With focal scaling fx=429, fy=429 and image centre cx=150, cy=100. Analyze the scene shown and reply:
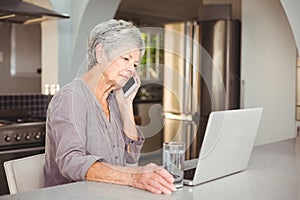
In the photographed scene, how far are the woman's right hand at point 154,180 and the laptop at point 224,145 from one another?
0.11 m

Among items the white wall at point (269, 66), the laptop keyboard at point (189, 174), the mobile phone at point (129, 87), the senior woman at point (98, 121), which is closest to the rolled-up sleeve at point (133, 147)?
the senior woman at point (98, 121)

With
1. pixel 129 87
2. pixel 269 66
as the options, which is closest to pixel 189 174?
pixel 129 87

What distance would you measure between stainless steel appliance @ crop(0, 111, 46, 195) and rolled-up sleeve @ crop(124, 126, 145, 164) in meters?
1.54

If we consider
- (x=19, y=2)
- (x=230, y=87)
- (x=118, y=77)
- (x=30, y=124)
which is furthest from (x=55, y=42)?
(x=118, y=77)

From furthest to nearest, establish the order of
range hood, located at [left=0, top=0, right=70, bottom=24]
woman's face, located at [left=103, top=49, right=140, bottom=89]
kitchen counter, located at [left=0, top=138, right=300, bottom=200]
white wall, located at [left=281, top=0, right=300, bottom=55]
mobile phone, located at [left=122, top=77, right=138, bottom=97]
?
range hood, located at [left=0, top=0, right=70, bottom=24], white wall, located at [left=281, top=0, right=300, bottom=55], mobile phone, located at [left=122, top=77, right=138, bottom=97], woman's face, located at [left=103, top=49, right=140, bottom=89], kitchen counter, located at [left=0, top=138, right=300, bottom=200]

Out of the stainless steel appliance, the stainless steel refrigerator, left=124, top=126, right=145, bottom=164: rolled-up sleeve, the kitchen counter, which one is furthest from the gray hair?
the stainless steel refrigerator

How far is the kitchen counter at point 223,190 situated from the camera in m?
1.18

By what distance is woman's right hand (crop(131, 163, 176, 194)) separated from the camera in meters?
1.22

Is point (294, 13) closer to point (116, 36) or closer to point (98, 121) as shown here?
point (116, 36)

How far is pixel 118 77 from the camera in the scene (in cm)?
153

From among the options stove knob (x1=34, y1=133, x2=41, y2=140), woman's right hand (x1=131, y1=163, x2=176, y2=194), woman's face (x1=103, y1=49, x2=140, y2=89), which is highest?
woman's face (x1=103, y1=49, x2=140, y2=89)

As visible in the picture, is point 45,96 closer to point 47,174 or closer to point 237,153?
point 47,174

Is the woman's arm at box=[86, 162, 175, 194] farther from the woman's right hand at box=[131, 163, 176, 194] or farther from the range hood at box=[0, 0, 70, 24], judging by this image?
the range hood at box=[0, 0, 70, 24]

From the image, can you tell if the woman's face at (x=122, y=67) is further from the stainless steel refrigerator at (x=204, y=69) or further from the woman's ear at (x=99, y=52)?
the stainless steel refrigerator at (x=204, y=69)
